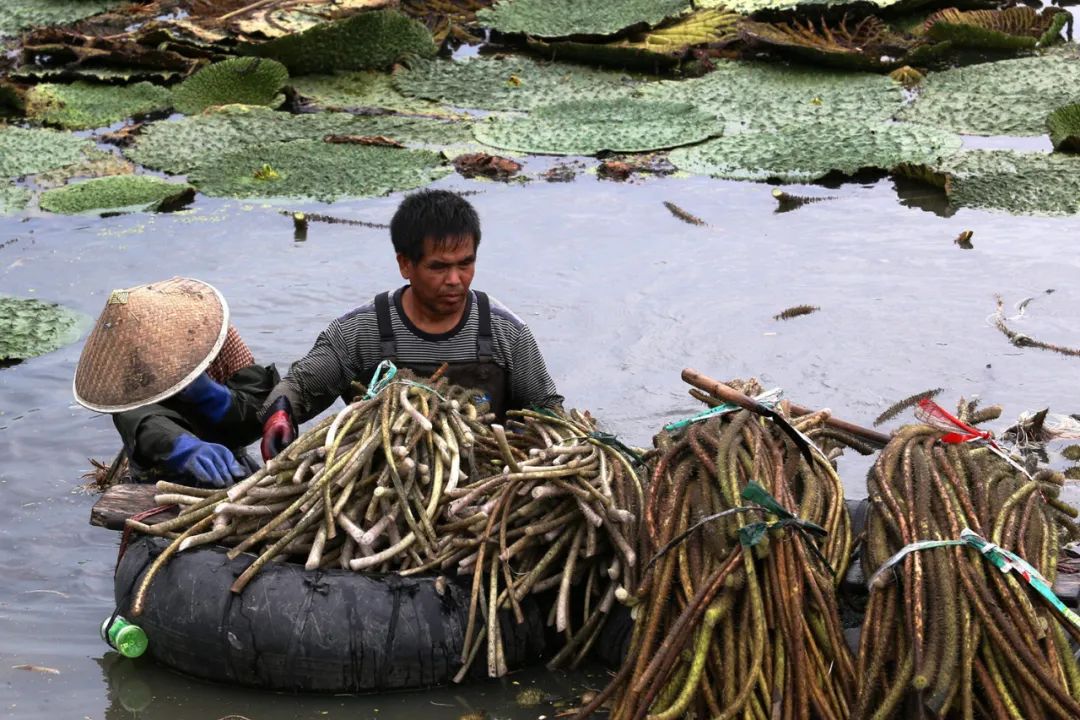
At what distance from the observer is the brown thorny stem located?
→ 150 inches

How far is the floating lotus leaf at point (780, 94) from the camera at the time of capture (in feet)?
31.4

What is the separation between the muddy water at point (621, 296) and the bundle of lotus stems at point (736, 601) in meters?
1.99

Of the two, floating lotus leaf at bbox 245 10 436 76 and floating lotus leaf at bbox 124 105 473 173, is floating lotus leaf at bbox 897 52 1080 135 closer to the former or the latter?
floating lotus leaf at bbox 124 105 473 173

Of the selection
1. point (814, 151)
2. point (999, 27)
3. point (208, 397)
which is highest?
point (999, 27)

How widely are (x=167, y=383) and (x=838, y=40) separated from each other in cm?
772

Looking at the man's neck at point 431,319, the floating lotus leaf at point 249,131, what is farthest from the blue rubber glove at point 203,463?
the floating lotus leaf at point 249,131

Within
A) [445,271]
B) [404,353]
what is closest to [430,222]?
[445,271]

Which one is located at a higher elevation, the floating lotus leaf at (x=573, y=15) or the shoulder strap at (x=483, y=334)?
the floating lotus leaf at (x=573, y=15)

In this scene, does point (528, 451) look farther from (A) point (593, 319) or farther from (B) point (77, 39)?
(B) point (77, 39)

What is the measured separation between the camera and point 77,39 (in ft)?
37.1

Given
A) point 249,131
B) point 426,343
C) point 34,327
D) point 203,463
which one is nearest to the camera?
point 203,463

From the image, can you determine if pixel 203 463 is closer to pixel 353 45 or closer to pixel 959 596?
pixel 959 596

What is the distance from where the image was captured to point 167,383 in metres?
4.55

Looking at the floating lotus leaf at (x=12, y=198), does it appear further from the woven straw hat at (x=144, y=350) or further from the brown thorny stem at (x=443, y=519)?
the brown thorny stem at (x=443, y=519)
